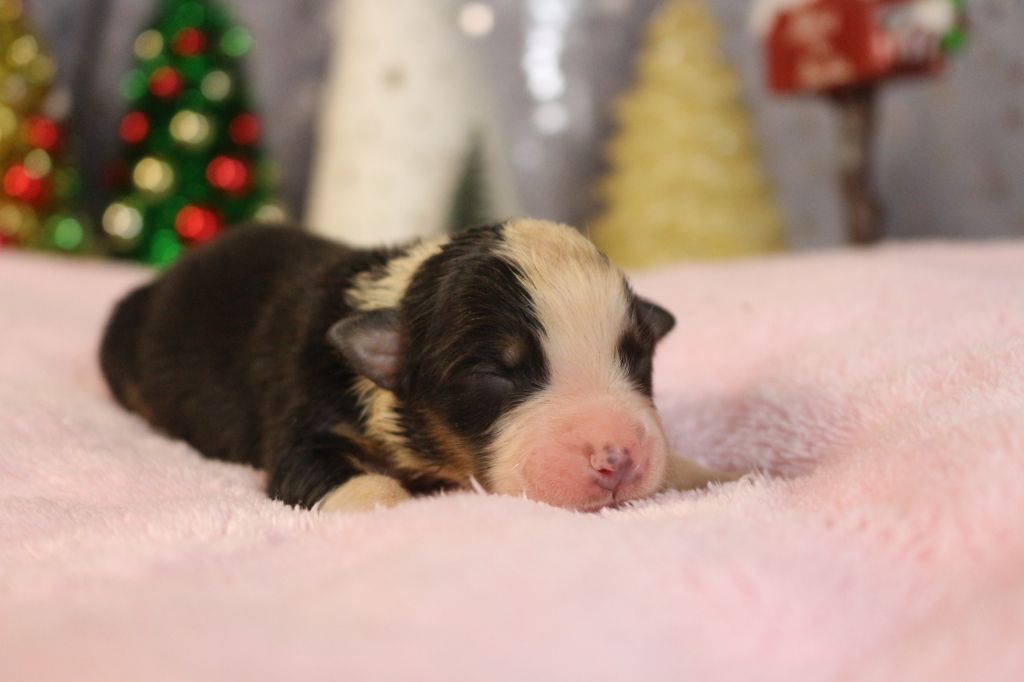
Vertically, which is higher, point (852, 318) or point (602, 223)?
point (852, 318)

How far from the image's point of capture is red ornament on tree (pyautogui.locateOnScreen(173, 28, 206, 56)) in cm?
568

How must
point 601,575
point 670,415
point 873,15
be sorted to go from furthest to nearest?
point 873,15
point 670,415
point 601,575

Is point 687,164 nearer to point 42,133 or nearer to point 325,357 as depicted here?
point 42,133

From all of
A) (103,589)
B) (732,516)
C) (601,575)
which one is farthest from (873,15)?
(103,589)

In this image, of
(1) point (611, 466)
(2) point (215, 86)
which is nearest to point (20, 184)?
(2) point (215, 86)

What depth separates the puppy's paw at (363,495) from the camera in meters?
1.64

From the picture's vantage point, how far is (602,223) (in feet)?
18.9

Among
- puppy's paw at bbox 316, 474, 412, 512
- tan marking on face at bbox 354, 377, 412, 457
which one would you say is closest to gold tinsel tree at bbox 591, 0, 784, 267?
tan marking on face at bbox 354, 377, 412, 457

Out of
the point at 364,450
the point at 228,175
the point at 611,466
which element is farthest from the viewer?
the point at 228,175

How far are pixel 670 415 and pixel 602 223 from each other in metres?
3.70

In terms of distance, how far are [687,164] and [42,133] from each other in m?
3.60

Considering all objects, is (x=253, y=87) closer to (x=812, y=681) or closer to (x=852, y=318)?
(x=852, y=318)

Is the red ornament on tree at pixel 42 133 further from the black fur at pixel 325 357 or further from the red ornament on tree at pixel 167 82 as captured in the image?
the black fur at pixel 325 357

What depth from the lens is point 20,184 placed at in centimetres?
548
